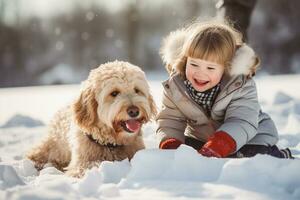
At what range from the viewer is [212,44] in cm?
425

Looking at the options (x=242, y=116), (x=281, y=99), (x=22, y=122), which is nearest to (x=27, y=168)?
(x=242, y=116)

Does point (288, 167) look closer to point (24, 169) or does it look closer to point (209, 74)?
point (209, 74)

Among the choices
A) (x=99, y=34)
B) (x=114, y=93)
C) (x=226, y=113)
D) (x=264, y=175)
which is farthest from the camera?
(x=99, y=34)

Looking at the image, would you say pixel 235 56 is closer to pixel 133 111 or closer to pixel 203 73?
pixel 203 73

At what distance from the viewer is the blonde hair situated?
426 cm

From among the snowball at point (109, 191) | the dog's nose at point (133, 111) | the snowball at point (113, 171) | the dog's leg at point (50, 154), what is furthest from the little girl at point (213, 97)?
the snowball at point (109, 191)

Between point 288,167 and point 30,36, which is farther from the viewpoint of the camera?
point 30,36

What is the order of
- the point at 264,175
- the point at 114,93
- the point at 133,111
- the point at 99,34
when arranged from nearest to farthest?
the point at 264,175, the point at 133,111, the point at 114,93, the point at 99,34

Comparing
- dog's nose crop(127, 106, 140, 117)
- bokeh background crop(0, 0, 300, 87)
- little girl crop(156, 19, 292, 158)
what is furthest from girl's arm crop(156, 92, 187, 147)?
bokeh background crop(0, 0, 300, 87)

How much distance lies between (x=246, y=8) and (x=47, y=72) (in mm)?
19872

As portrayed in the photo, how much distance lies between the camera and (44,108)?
1156 centimetres

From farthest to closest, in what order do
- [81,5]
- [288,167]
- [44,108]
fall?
[81,5] → [44,108] → [288,167]

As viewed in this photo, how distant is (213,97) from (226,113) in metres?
0.19

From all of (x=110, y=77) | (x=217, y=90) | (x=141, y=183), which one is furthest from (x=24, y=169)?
(x=141, y=183)
